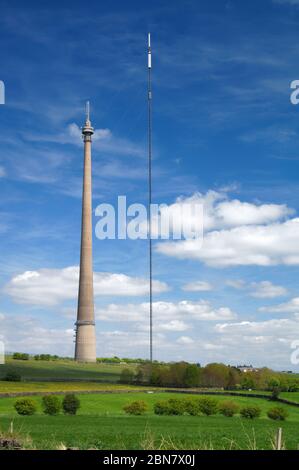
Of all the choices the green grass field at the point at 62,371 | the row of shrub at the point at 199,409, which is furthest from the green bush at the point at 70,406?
the green grass field at the point at 62,371

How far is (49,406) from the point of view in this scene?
7225cm

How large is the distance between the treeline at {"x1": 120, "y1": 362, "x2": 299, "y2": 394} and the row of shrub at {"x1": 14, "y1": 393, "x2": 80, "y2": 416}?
1914 inches

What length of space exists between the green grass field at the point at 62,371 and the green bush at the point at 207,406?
45286 millimetres

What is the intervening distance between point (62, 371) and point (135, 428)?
3199 inches

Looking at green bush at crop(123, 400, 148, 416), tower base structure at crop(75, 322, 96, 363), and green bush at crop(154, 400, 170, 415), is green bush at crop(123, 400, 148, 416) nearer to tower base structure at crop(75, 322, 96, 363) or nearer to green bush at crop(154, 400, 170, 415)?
green bush at crop(154, 400, 170, 415)

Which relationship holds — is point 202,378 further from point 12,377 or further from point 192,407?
point 192,407

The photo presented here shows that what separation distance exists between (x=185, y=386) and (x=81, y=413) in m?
48.8

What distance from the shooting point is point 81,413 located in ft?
250

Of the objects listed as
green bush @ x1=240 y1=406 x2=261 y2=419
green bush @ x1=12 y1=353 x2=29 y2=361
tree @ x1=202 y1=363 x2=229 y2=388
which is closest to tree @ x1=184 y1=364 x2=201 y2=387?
tree @ x1=202 y1=363 x2=229 y2=388

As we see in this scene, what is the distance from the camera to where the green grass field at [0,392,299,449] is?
37.3 metres

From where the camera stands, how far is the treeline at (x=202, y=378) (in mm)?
121750

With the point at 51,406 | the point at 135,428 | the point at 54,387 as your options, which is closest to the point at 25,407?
the point at 51,406
